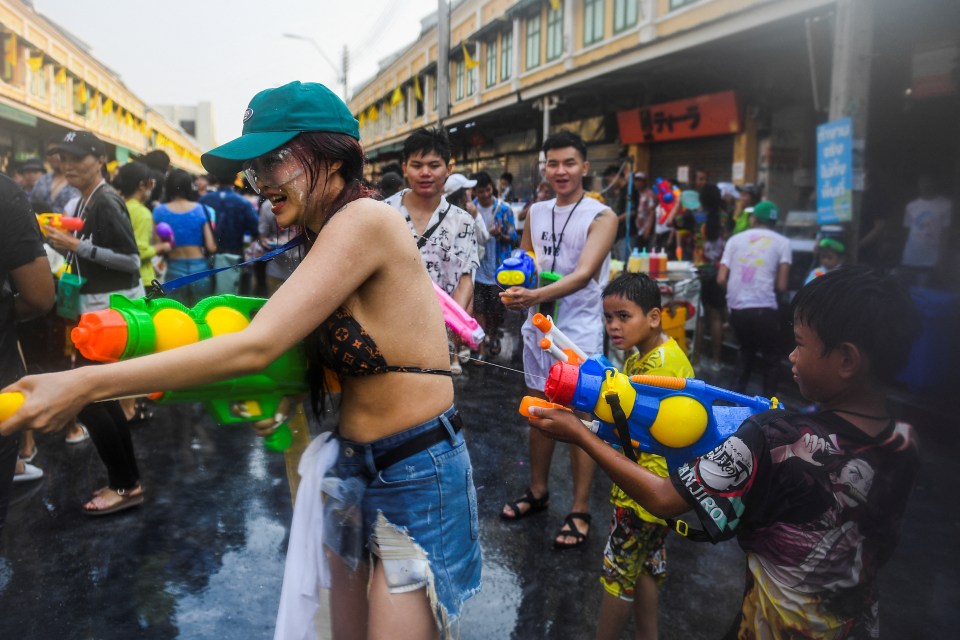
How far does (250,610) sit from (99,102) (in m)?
43.7

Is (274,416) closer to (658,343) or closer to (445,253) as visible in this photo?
(658,343)

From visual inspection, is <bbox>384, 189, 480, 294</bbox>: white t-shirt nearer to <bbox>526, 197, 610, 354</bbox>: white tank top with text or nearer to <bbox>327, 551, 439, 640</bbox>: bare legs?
<bbox>526, 197, 610, 354</bbox>: white tank top with text

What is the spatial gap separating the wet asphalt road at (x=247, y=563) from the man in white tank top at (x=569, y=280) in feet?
0.50

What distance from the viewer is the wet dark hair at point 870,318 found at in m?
1.44

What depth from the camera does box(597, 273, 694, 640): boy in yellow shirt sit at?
237cm

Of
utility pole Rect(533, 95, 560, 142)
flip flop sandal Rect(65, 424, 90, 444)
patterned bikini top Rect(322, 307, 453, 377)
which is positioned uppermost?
utility pole Rect(533, 95, 560, 142)

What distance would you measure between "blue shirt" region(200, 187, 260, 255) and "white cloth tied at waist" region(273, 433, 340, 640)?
7.06 metres

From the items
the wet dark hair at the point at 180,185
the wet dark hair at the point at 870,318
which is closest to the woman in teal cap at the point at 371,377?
the wet dark hair at the point at 870,318

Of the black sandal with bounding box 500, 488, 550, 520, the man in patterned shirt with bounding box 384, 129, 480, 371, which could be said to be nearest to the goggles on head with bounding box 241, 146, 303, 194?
the man in patterned shirt with bounding box 384, 129, 480, 371

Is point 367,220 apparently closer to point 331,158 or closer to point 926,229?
point 331,158

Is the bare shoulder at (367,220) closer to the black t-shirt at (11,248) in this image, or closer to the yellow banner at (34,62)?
the black t-shirt at (11,248)

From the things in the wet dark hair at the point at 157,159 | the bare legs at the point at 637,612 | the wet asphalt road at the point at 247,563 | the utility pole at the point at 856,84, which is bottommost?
the wet asphalt road at the point at 247,563

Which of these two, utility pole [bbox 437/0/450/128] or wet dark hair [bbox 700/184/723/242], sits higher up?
utility pole [bbox 437/0/450/128]

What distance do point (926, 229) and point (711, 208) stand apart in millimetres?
2664
